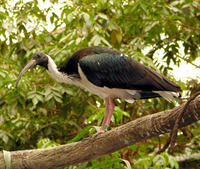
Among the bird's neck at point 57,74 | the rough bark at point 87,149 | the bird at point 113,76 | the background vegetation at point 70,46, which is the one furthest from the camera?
the background vegetation at point 70,46

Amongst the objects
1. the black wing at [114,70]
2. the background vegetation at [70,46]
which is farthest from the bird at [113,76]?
the background vegetation at [70,46]

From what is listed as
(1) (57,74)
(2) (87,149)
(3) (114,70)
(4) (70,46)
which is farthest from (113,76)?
(4) (70,46)

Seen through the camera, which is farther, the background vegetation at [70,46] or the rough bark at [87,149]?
the background vegetation at [70,46]

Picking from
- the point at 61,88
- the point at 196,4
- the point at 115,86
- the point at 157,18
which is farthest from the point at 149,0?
the point at 115,86

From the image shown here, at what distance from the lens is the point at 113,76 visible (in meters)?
3.05

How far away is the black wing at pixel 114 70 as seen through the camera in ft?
9.68

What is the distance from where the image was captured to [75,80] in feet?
10.7

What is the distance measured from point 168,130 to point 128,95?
102 centimetres

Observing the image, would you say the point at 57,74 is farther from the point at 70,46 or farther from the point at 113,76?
the point at 70,46

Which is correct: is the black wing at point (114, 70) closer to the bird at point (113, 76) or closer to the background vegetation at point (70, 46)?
the bird at point (113, 76)

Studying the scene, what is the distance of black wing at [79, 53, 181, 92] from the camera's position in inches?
116

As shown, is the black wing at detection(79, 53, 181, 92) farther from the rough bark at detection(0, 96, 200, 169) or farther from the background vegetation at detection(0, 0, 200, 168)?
the background vegetation at detection(0, 0, 200, 168)

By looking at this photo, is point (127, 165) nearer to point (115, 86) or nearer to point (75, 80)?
point (115, 86)

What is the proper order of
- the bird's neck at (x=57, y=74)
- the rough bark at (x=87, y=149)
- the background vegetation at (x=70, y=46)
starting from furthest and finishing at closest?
the background vegetation at (x=70, y=46)
the bird's neck at (x=57, y=74)
the rough bark at (x=87, y=149)
